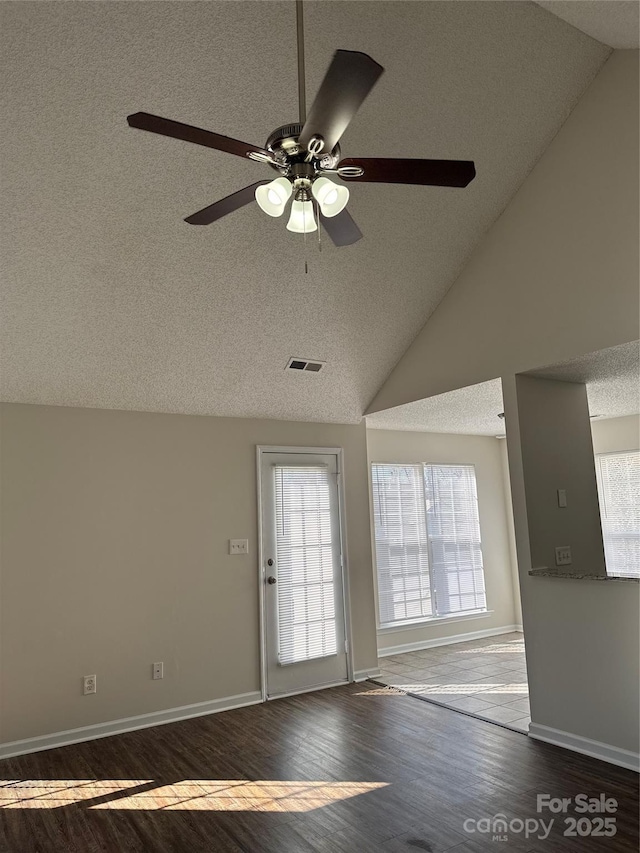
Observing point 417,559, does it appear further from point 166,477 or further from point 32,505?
point 32,505

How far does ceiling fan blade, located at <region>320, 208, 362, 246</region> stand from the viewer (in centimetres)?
222

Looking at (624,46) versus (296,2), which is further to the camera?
(624,46)

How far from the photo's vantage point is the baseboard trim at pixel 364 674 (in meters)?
5.17

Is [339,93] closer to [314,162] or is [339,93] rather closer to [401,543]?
[314,162]

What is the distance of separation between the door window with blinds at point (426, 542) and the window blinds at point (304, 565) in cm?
109

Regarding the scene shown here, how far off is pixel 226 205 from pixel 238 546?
3.23m

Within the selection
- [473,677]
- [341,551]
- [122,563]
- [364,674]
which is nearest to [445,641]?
[473,677]

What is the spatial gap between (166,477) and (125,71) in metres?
2.82

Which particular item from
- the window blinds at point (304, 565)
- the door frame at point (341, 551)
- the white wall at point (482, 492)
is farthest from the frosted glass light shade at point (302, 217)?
the white wall at point (482, 492)

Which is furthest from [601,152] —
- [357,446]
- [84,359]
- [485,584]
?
[485,584]

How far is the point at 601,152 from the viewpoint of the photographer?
11.6 ft

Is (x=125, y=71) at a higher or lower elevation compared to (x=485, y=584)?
higher

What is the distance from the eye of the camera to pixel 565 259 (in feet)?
12.2

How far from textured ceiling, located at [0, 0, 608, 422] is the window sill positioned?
292 centimetres
